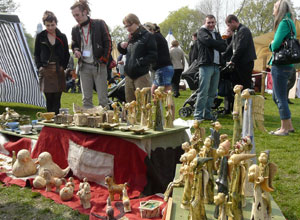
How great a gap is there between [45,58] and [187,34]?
124 feet

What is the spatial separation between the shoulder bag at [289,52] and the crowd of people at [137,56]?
7 cm

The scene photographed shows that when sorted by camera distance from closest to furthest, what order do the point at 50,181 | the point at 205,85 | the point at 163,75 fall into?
the point at 50,181, the point at 163,75, the point at 205,85

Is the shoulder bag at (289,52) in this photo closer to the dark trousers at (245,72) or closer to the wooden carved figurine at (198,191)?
the dark trousers at (245,72)

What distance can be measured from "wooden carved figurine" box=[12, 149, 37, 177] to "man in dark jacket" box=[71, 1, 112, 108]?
127 cm

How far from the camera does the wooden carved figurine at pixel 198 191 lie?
1.43m

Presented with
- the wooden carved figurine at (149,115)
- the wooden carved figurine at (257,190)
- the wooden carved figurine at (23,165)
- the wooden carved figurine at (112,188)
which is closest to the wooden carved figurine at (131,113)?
the wooden carved figurine at (149,115)

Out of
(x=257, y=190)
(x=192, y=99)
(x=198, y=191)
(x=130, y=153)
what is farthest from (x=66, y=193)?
(x=192, y=99)

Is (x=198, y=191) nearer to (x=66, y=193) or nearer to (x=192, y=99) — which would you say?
(x=66, y=193)

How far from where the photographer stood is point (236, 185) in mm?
1399

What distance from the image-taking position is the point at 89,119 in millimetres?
2951

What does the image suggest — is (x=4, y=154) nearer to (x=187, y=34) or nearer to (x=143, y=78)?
(x=143, y=78)

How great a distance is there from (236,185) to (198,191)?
7.2 inches

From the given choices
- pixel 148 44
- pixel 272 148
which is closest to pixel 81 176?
pixel 148 44

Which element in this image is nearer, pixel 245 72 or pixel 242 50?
pixel 242 50
